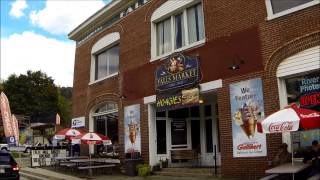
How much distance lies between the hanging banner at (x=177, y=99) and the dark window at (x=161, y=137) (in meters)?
1.01

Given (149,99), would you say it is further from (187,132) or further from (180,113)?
(187,132)

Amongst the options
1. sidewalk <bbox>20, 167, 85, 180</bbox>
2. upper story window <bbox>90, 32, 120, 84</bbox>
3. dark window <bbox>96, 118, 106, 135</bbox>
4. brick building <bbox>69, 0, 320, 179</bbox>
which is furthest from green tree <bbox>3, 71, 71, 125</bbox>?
sidewalk <bbox>20, 167, 85, 180</bbox>

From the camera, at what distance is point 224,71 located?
17.0 metres

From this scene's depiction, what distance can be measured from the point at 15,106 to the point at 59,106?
7.89m

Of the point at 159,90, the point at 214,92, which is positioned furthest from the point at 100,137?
the point at 214,92

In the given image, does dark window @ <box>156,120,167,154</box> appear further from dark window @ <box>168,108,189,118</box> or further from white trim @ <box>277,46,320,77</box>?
white trim @ <box>277,46,320,77</box>

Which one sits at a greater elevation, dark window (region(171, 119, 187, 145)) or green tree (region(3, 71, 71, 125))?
green tree (region(3, 71, 71, 125))

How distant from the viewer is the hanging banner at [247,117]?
15336mm

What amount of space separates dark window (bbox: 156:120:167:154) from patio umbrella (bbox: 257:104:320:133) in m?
9.68

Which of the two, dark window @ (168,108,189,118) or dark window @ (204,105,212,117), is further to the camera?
dark window @ (168,108,189,118)

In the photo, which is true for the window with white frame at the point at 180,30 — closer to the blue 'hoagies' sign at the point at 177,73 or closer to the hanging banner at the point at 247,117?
the blue 'hoagies' sign at the point at 177,73

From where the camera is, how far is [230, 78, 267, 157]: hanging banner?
15336 millimetres

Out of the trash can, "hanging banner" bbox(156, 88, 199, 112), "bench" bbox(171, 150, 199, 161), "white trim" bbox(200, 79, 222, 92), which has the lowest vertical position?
the trash can

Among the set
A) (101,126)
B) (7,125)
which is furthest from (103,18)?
(7,125)
